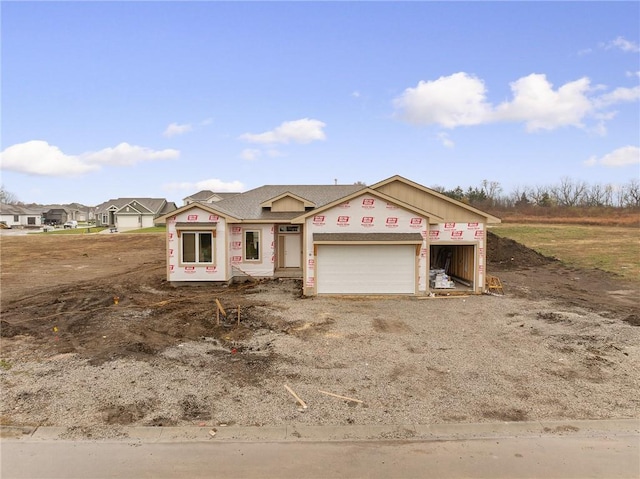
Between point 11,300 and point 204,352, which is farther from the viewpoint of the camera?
point 11,300

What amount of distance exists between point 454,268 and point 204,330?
12.6m

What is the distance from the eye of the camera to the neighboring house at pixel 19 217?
69.9 meters

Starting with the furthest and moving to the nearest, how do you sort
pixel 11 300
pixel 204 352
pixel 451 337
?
pixel 11 300, pixel 451 337, pixel 204 352

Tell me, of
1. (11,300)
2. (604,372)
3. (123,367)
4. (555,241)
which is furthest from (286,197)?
(555,241)

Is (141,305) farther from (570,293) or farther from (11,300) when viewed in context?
(570,293)

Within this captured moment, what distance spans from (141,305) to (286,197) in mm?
8771

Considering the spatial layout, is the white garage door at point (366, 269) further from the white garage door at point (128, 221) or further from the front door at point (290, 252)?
the white garage door at point (128, 221)

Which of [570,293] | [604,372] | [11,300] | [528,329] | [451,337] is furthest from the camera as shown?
[570,293]

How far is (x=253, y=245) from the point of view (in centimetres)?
1889

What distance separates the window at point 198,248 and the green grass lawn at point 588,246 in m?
19.9

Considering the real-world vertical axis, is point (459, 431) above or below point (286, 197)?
below

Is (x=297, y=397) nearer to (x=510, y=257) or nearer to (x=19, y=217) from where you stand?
(x=510, y=257)

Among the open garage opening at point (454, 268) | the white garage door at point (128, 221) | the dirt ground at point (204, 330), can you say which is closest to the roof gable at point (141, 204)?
the white garage door at point (128, 221)

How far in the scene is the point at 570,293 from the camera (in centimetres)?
1616
